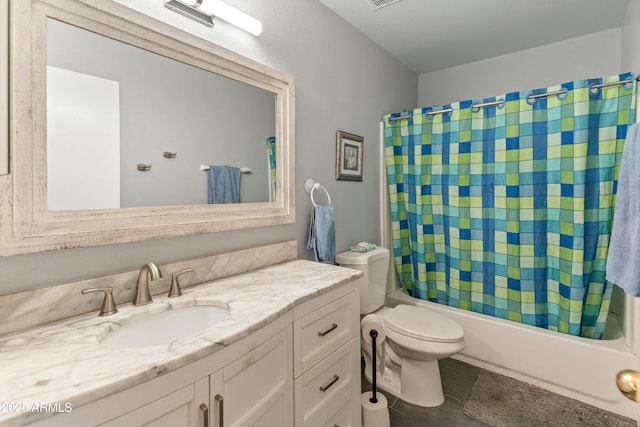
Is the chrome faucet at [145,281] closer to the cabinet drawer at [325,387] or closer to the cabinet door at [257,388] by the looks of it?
the cabinet door at [257,388]

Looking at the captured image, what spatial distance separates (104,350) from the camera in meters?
0.72

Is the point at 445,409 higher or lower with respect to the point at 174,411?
lower

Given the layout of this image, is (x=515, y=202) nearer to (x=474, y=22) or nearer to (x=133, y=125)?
(x=474, y=22)

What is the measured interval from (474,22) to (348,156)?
4.25 ft

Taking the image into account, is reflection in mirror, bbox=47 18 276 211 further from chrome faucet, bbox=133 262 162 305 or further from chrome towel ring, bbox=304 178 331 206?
chrome towel ring, bbox=304 178 331 206

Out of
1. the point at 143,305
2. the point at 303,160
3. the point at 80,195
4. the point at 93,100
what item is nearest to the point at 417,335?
the point at 303,160

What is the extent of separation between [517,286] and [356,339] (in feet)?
4.31

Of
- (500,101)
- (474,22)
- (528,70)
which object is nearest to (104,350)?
(500,101)

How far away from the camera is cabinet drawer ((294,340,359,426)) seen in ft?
3.59

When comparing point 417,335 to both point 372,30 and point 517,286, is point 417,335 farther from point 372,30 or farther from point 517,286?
point 372,30

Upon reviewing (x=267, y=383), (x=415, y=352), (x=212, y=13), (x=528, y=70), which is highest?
(x=528, y=70)

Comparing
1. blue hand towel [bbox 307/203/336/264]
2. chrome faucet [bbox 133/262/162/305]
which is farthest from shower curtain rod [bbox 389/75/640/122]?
chrome faucet [bbox 133/262/162/305]

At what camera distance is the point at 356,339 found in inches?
54.7

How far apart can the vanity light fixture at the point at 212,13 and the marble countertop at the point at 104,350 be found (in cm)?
111
